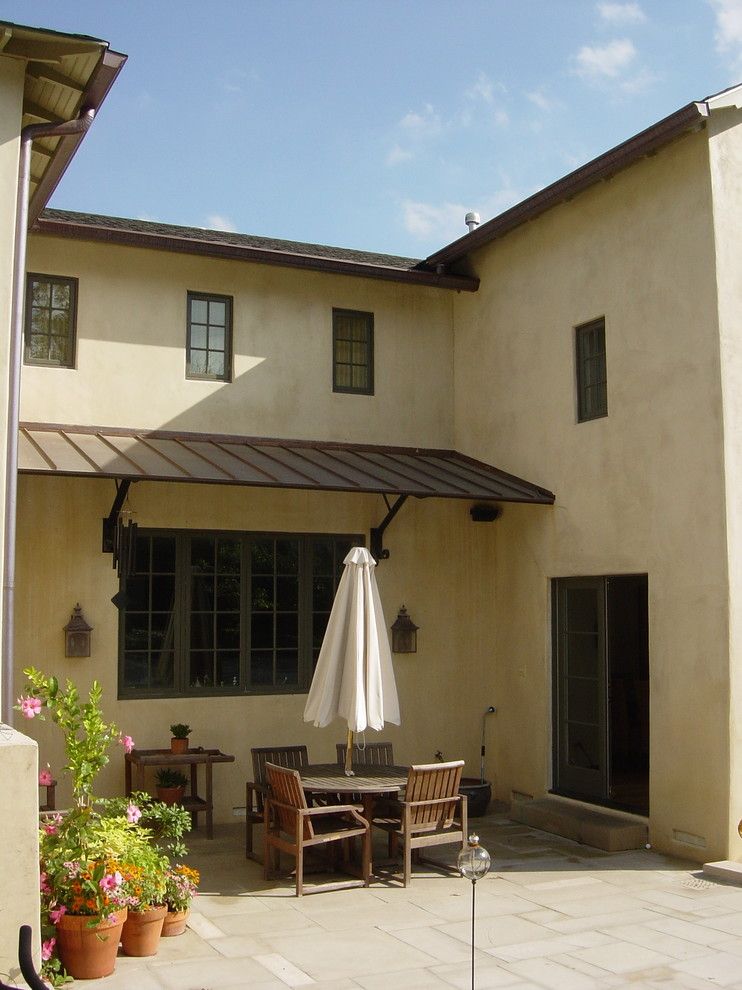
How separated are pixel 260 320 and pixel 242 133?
2.21 metres

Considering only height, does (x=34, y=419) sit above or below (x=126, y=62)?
below

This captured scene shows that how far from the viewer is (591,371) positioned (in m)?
10.5

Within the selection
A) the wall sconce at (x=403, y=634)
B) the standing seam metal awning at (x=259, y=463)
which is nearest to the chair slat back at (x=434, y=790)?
the standing seam metal awning at (x=259, y=463)

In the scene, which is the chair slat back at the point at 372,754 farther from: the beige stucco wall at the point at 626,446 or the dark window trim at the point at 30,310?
the dark window trim at the point at 30,310

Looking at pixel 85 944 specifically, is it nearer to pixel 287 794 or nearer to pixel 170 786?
pixel 287 794

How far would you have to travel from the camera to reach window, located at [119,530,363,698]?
10.3 m

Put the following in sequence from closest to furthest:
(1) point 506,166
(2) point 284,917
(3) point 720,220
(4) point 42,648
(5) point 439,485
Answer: (2) point 284,917
(3) point 720,220
(4) point 42,648
(5) point 439,485
(1) point 506,166

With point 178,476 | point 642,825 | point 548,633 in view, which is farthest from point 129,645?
point 642,825

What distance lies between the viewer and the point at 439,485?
10.5 metres

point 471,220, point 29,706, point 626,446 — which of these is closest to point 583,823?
point 626,446

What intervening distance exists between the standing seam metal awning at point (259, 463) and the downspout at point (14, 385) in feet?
3.60

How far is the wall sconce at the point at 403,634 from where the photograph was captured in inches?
449

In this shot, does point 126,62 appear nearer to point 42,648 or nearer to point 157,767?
point 42,648

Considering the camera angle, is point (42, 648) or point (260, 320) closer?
point (42, 648)
